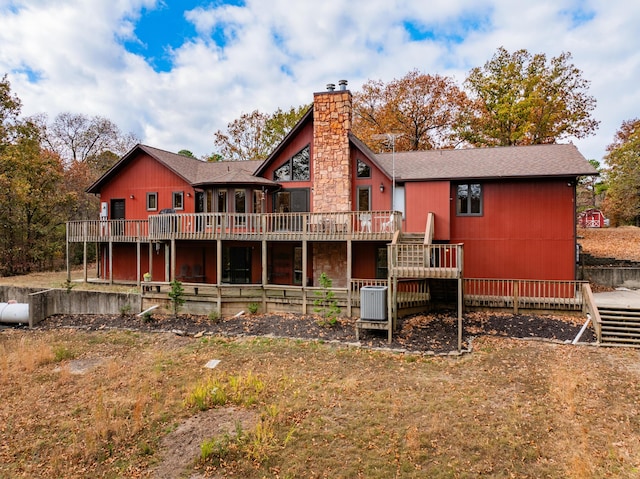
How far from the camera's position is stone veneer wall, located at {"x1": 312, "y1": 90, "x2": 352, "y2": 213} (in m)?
16.4

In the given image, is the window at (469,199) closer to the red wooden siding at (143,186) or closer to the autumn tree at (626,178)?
the red wooden siding at (143,186)

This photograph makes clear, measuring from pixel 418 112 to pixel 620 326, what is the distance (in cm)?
2239

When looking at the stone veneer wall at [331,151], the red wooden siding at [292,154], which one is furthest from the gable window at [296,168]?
the stone veneer wall at [331,151]

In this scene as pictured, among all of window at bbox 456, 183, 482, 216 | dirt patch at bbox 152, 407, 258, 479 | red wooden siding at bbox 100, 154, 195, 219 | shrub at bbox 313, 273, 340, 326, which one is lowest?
dirt patch at bbox 152, 407, 258, 479

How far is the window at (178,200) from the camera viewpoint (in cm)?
1925

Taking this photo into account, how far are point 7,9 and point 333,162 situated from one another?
53.0ft

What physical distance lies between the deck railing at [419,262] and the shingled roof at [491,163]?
4287 millimetres

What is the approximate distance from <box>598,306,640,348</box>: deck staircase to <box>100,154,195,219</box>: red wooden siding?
1717 cm

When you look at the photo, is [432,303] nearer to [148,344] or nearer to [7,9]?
[148,344]

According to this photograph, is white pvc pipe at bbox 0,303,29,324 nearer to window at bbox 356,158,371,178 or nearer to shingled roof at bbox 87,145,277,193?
shingled roof at bbox 87,145,277,193

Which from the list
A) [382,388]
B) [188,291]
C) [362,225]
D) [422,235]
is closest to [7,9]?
[188,291]

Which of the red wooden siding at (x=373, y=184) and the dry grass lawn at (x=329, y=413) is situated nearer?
the dry grass lawn at (x=329, y=413)

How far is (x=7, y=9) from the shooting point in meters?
17.1

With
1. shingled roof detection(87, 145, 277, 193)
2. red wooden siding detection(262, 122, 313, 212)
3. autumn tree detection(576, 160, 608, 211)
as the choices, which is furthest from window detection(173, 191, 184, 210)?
autumn tree detection(576, 160, 608, 211)
